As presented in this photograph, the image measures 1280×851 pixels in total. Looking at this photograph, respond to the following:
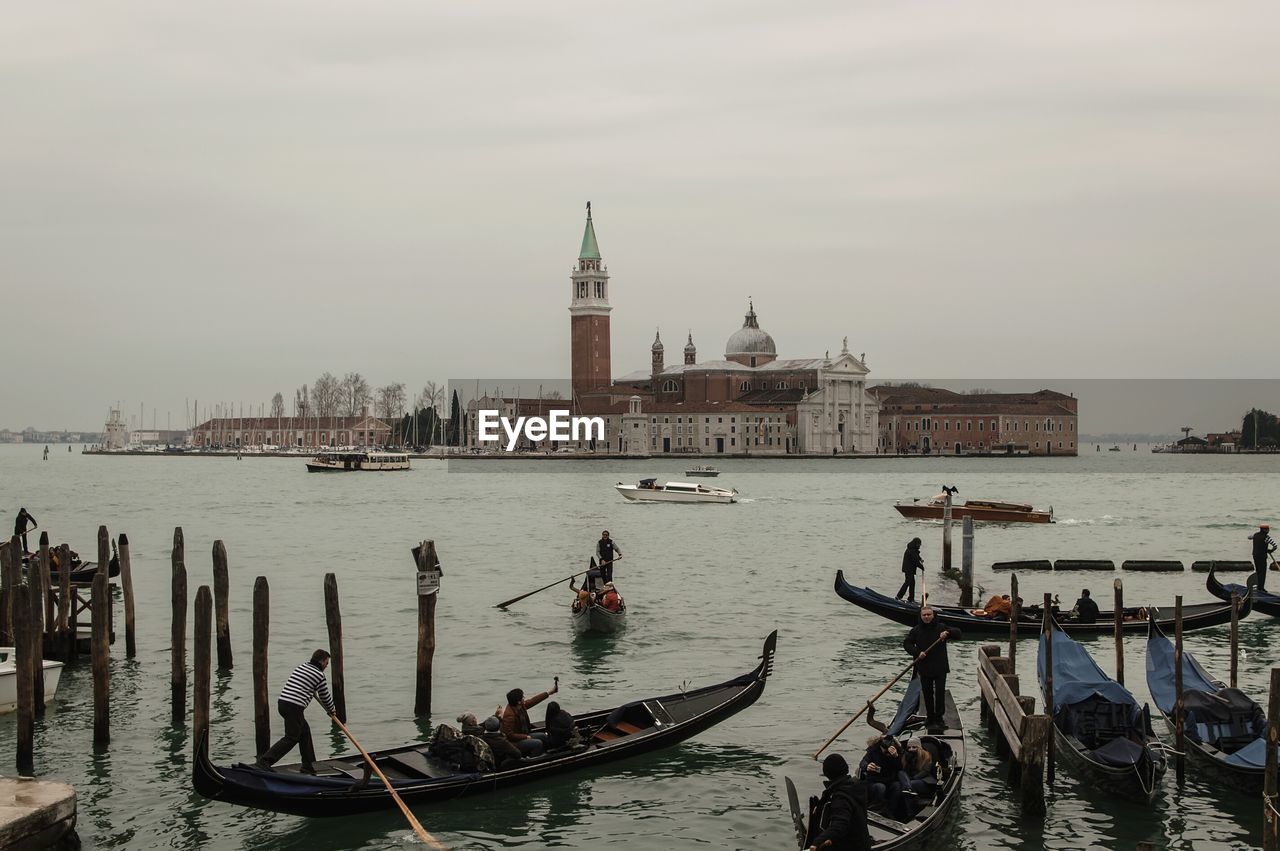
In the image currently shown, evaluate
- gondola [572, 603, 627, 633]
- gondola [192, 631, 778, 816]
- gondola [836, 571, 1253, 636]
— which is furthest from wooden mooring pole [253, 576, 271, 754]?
gondola [836, 571, 1253, 636]

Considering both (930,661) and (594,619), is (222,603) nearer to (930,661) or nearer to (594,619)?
(594,619)

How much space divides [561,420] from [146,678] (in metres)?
101

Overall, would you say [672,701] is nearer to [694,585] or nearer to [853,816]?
[853,816]

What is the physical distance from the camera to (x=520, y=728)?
403 inches

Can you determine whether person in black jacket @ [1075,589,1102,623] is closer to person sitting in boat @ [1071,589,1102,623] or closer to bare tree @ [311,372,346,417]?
person sitting in boat @ [1071,589,1102,623]

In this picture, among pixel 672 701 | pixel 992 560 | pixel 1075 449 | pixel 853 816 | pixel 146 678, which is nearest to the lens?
pixel 853 816

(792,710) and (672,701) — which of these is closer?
(672,701)

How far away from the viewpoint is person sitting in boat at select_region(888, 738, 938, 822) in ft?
27.9

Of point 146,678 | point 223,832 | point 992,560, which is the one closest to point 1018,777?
point 223,832

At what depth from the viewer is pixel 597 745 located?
10.4 metres

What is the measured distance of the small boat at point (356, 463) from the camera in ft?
290

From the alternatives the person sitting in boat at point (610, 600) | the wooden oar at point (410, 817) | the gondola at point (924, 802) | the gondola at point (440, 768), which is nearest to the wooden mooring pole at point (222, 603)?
the gondola at point (440, 768)

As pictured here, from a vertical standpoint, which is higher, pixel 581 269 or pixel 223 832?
pixel 581 269

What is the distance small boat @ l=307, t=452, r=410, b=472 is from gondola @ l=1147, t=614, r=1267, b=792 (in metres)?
80.4
